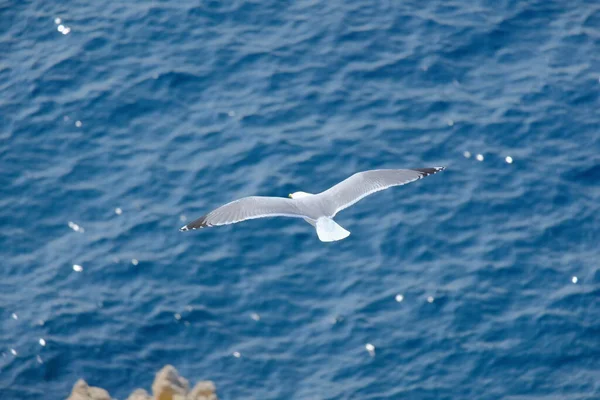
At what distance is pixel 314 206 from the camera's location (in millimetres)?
18703

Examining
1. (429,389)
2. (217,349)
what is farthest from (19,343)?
(429,389)

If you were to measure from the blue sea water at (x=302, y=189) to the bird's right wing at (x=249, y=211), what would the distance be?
293 centimetres

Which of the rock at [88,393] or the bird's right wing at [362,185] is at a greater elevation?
the bird's right wing at [362,185]

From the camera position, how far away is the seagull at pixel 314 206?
1823 cm

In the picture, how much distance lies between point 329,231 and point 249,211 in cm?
149

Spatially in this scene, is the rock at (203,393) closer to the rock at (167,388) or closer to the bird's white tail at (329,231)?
the rock at (167,388)


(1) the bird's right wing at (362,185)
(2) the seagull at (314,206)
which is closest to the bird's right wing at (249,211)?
(2) the seagull at (314,206)

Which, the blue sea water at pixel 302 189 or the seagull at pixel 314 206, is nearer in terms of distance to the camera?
the seagull at pixel 314 206

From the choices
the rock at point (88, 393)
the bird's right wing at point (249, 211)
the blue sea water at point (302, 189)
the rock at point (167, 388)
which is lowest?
the blue sea water at point (302, 189)

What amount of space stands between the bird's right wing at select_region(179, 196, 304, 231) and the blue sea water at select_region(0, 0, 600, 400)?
9.62ft

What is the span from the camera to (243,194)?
22953 millimetres

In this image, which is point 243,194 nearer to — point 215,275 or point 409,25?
point 215,275

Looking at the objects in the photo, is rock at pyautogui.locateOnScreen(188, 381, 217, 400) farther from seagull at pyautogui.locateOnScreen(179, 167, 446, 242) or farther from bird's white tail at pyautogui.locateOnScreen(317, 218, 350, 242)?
bird's white tail at pyautogui.locateOnScreen(317, 218, 350, 242)

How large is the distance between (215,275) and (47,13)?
1081 cm
